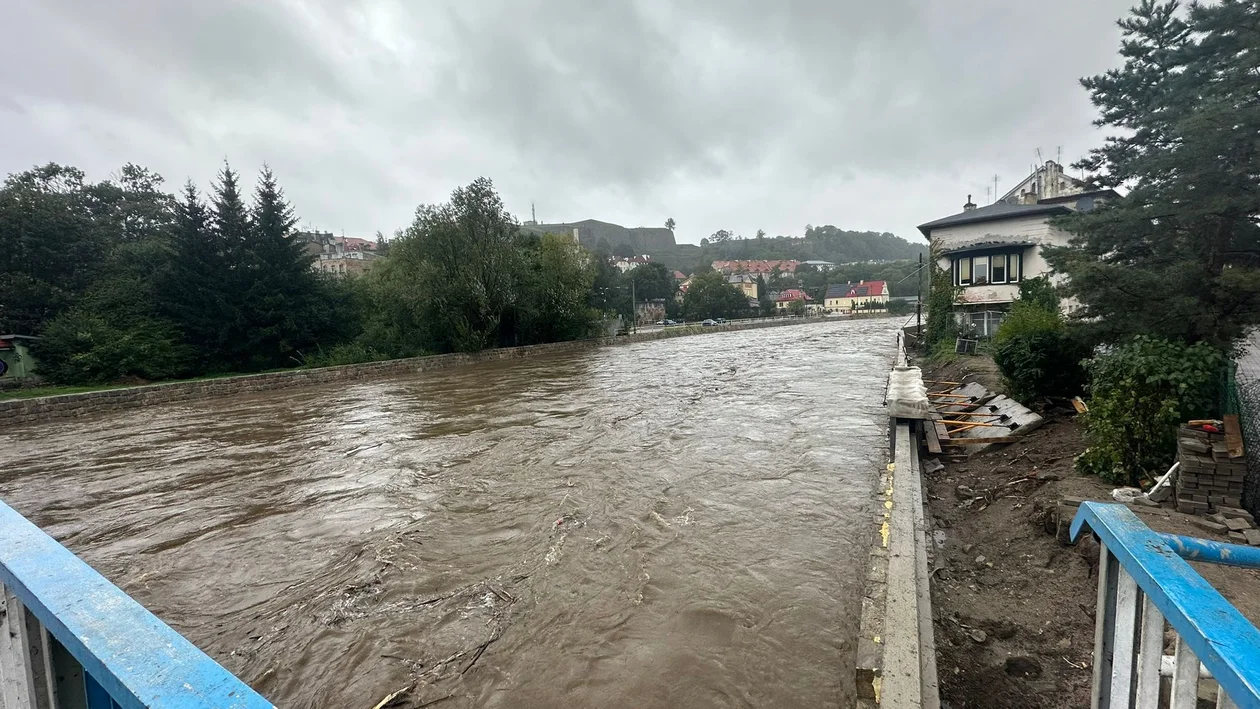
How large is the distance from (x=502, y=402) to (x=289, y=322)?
17.3 meters

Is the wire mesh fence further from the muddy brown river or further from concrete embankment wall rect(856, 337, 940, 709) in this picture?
the muddy brown river

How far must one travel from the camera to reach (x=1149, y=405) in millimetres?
5582

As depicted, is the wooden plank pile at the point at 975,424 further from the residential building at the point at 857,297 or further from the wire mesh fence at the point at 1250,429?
the residential building at the point at 857,297

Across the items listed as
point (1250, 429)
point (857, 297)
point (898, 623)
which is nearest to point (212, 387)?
point (898, 623)

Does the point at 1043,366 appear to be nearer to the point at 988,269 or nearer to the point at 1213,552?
the point at 1213,552

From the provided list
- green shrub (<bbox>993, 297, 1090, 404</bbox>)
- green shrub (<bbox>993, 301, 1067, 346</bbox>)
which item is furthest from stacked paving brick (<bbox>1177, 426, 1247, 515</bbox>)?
green shrub (<bbox>993, 301, 1067, 346</bbox>)

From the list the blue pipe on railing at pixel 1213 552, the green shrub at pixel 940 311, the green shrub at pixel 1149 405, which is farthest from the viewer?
the green shrub at pixel 940 311

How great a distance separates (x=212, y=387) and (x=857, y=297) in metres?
96.7

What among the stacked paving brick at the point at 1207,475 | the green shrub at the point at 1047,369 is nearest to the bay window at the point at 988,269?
the green shrub at the point at 1047,369

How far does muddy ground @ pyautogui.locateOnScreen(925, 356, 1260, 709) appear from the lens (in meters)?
3.35

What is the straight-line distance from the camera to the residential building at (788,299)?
96363 mm

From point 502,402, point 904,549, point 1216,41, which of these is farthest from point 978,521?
point 502,402

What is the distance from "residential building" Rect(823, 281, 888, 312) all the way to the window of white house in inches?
2783

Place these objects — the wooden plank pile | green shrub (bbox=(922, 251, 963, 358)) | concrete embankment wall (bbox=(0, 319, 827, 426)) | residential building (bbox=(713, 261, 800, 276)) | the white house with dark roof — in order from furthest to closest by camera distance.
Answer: residential building (bbox=(713, 261, 800, 276)) → the white house with dark roof → green shrub (bbox=(922, 251, 963, 358)) → concrete embankment wall (bbox=(0, 319, 827, 426)) → the wooden plank pile
